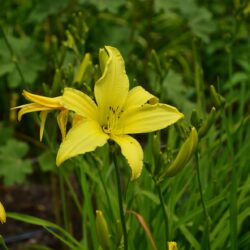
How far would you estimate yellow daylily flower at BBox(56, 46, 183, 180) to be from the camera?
1036 millimetres

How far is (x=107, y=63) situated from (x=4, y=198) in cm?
179

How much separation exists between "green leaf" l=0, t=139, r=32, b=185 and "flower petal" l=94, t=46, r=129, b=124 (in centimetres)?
114

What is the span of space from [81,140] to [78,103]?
9 centimetres

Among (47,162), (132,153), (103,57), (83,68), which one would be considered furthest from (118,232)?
(47,162)

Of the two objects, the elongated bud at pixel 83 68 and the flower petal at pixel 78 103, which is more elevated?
the flower petal at pixel 78 103

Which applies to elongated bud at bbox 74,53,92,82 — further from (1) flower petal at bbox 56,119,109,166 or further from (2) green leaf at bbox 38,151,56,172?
(2) green leaf at bbox 38,151,56,172

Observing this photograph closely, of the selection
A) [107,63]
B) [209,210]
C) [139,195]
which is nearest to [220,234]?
[209,210]

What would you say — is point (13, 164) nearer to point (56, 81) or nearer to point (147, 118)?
point (56, 81)

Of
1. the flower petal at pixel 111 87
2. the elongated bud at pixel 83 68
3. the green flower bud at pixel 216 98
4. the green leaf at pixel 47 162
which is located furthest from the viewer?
the green leaf at pixel 47 162

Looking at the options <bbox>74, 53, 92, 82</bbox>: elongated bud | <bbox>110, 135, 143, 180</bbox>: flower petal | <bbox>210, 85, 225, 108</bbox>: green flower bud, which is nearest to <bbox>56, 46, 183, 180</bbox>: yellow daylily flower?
<bbox>110, 135, 143, 180</bbox>: flower petal

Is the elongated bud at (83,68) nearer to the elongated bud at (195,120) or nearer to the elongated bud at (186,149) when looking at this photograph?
the elongated bud at (195,120)

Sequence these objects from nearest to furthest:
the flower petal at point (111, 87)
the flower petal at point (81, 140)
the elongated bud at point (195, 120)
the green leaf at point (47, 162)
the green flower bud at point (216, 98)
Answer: the flower petal at point (81, 140)
the flower petal at point (111, 87)
the elongated bud at point (195, 120)
the green flower bud at point (216, 98)
the green leaf at point (47, 162)

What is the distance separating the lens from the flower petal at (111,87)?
112 centimetres

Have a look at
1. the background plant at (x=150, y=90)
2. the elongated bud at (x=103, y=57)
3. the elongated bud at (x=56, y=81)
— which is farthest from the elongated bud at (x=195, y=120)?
the elongated bud at (x=56, y=81)
